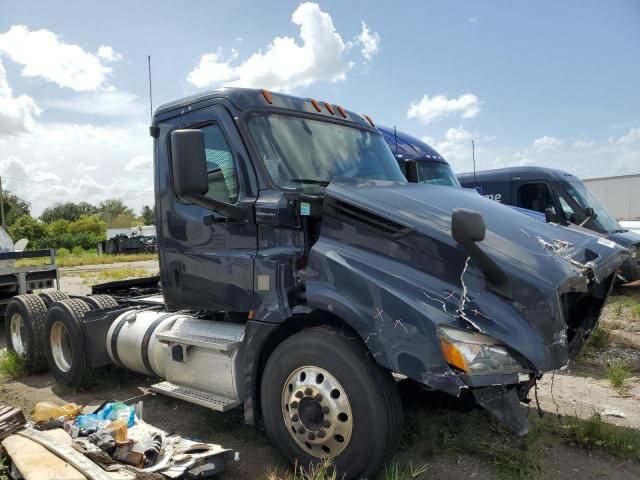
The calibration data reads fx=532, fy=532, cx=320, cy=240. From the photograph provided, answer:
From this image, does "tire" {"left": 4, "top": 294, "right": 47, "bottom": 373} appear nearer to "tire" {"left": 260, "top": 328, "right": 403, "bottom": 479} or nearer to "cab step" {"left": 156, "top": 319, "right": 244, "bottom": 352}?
"cab step" {"left": 156, "top": 319, "right": 244, "bottom": 352}

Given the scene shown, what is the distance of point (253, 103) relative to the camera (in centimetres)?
385

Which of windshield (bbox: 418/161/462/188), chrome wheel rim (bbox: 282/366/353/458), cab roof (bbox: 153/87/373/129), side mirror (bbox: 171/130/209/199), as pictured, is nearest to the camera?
chrome wheel rim (bbox: 282/366/353/458)

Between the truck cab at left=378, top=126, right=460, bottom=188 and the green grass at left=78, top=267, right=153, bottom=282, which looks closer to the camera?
the truck cab at left=378, top=126, right=460, bottom=188

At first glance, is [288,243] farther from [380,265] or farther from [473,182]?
[473,182]

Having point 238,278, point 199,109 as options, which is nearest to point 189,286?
point 238,278

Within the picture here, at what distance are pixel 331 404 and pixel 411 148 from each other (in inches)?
325

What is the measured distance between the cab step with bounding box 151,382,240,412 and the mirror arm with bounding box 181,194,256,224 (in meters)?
1.28

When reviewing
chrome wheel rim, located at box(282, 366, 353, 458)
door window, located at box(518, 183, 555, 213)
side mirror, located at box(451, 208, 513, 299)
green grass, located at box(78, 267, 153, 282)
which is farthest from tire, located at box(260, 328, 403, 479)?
green grass, located at box(78, 267, 153, 282)

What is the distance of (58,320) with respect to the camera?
5.66m

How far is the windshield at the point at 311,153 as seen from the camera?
3723 millimetres

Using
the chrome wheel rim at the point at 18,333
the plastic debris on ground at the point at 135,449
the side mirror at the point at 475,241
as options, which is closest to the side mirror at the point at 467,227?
the side mirror at the point at 475,241

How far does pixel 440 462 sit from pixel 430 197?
69.8 inches

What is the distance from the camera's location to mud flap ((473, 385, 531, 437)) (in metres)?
2.73

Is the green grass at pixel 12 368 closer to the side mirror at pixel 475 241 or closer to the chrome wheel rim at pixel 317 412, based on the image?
the chrome wheel rim at pixel 317 412
